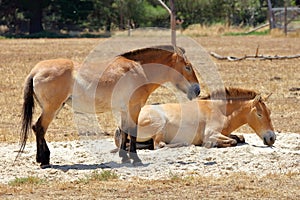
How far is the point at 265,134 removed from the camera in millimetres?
11781

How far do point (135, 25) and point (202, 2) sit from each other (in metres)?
6.25

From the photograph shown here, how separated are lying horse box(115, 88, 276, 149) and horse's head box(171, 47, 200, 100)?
3.40 feet

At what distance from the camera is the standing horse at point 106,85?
10.5 meters

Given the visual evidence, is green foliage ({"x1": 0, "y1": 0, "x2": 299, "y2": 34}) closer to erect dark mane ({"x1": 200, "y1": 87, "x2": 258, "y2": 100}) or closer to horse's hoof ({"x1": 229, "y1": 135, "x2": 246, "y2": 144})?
erect dark mane ({"x1": 200, "y1": 87, "x2": 258, "y2": 100})

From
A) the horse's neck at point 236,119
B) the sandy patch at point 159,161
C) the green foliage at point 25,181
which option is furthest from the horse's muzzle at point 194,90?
the green foliage at point 25,181

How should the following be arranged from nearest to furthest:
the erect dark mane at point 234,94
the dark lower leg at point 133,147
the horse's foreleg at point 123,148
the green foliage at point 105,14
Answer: the dark lower leg at point 133,147 < the horse's foreleg at point 123,148 < the erect dark mane at point 234,94 < the green foliage at point 105,14

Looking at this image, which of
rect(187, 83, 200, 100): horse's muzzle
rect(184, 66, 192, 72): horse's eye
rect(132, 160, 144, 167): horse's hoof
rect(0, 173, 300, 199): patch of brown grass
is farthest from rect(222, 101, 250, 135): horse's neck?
rect(0, 173, 300, 199): patch of brown grass

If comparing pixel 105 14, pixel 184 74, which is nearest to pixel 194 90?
pixel 184 74

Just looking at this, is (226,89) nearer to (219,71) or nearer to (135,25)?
(219,71)

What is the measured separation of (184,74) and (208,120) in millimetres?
1313

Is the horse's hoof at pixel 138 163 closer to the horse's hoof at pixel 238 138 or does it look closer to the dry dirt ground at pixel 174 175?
the dry dirt ground at pixel 174 175

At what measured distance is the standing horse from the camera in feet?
34.6

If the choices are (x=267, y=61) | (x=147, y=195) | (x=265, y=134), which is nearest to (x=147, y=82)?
(x=265, y=134)

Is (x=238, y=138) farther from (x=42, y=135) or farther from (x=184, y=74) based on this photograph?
(x=42, y=135)
